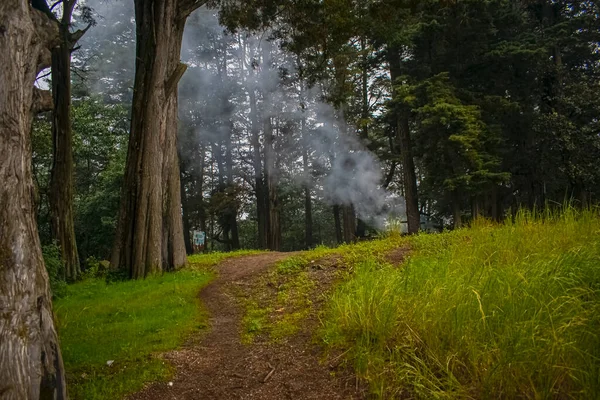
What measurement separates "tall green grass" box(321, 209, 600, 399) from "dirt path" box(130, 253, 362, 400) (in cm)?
24

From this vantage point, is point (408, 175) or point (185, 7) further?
point (408, 175)

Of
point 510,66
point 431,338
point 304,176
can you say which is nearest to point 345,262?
point 431,338

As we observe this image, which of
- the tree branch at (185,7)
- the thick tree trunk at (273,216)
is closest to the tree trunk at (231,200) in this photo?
the thick tree trunk at (273,216)

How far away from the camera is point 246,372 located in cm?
350

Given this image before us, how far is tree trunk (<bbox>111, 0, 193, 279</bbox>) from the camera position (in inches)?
311

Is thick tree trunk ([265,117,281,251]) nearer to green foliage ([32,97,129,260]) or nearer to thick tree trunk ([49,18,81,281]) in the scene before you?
green foliage ([32,97,129,260])

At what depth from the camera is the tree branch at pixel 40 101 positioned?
303 centimetres

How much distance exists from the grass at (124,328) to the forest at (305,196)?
36 millimetres

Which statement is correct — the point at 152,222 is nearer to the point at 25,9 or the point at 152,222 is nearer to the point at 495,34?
the point at 25,9

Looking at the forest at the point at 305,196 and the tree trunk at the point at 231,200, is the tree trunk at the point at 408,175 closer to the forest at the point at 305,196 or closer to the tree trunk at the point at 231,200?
the forest at the point at 305,196

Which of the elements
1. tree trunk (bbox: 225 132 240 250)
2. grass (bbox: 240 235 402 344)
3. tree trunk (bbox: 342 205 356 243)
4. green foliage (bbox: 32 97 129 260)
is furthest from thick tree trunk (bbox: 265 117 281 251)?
grass (bbox: 240 235 402 344)

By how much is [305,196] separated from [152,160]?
1688 cm

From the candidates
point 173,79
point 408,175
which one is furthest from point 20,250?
point 408,175

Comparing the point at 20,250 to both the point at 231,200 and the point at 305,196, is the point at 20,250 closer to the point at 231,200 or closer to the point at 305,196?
the point at 231,200
